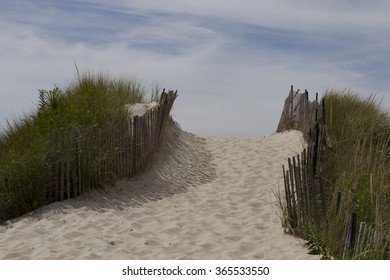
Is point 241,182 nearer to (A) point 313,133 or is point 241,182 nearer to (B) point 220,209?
(B) point 220,209

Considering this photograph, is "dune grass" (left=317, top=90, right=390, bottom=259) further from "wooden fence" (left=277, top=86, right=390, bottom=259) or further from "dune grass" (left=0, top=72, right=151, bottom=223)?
"dune grass" (left=0, top=72, right=151, bottom=223)

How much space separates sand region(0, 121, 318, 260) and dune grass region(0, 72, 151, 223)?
304 mm

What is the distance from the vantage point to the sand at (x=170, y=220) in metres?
6.23

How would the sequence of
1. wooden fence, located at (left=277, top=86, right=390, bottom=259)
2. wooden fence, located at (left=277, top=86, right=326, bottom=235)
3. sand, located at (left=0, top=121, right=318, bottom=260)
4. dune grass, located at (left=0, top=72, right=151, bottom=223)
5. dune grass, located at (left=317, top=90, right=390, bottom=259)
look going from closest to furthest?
wooden fence, located at (left=277, top=86, right=390, bottom=259), dune grass, located at (left=317, top=90, right=390, bottom=259), sand, located at (left=0, top=121, right=318, bottom=260), wooden fence, located at (left=277, top=86, right=326, bottom=235), dune grass, located at (left=0, top=72, right=151, bottom=223)

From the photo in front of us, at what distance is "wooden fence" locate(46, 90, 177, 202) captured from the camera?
25.9ft

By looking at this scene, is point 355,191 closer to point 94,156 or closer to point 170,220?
point 170,220

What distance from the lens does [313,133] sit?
294 inches

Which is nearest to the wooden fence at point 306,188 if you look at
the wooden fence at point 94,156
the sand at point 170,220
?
the sand at point 170,220

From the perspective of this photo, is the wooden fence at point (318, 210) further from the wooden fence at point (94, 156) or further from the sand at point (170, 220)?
the wooden fence at point (94, 156)

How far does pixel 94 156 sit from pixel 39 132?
2.99 feet

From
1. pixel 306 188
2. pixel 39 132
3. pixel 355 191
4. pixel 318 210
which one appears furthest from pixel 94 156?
pixel 355 191

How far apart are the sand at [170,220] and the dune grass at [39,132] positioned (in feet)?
1.00

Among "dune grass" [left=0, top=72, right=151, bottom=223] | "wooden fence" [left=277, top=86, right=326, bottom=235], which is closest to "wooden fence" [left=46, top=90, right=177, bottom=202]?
"dune grass" [left=0, top=72, right=151, bottom=223]

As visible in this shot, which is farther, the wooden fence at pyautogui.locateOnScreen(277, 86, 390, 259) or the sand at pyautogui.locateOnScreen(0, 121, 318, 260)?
the sand at pyautogui.locateOnScreen(0, 121, 318, 260)
